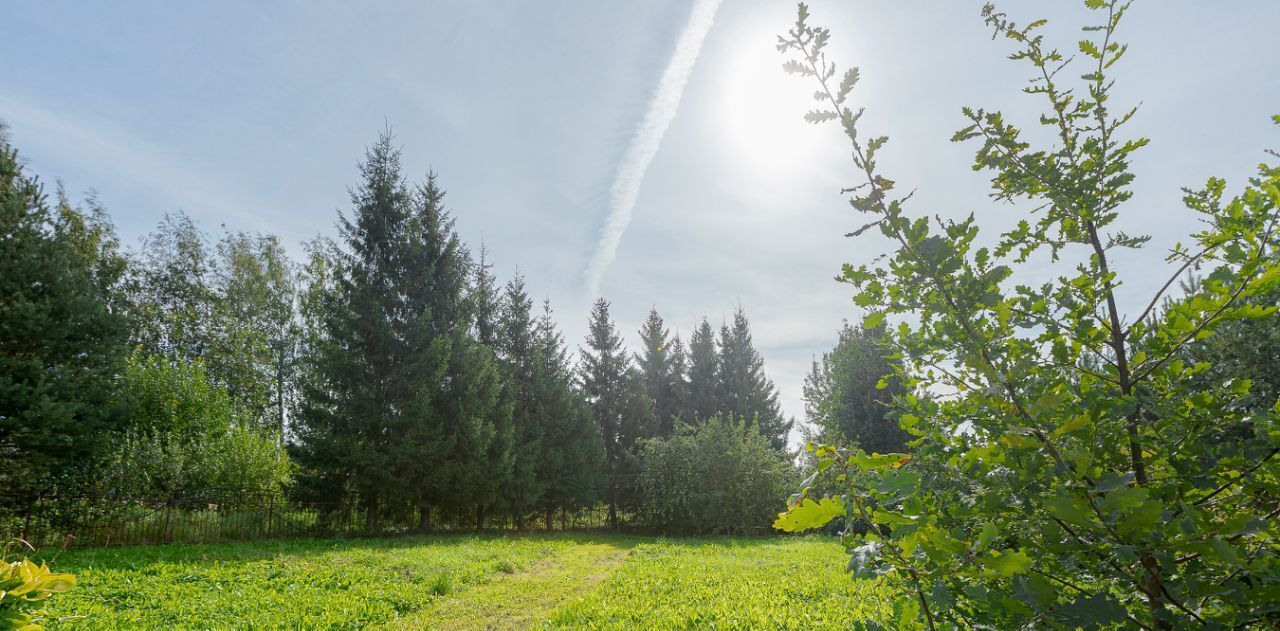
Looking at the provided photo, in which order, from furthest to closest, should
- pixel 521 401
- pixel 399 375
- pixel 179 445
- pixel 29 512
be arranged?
pixel 521 401, pixel 399 375, pixel 179 445, pixel 29 512

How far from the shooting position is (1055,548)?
1.05 meters

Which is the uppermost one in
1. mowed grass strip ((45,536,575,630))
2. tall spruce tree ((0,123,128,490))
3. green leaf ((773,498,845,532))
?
tall spruce tree ((0,123,128,490))

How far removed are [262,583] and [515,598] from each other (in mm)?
3825

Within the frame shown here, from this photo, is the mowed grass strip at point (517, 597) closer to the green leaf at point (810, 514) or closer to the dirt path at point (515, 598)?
the dirt path at point (515, 598)

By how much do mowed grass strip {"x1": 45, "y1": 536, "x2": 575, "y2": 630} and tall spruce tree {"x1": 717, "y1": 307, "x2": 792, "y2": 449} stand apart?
1945 centimetres

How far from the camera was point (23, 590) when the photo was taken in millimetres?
1623

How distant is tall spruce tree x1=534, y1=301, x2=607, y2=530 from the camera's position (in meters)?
20.7

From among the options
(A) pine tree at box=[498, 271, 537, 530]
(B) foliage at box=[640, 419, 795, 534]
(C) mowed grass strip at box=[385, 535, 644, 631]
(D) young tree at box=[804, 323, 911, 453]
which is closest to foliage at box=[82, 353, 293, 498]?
(A) pine tree at box=[498, 271, 537, 530]

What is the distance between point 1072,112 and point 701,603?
6.26 m

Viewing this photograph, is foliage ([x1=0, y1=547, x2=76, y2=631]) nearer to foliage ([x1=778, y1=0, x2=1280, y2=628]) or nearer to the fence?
foliage ([x1=778, y1=0, x2=1280, y2=628])

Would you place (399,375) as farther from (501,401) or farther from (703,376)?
(703,376)

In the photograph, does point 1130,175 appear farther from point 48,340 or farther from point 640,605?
point 48,340

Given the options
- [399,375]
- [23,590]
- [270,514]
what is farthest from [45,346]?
[23,590]

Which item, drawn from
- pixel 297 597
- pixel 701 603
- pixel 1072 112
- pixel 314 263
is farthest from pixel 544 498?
Answer: pixel 1072 112
